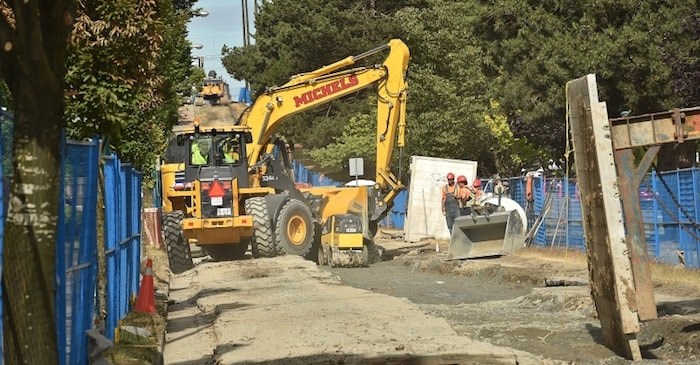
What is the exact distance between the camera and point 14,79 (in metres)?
5.96

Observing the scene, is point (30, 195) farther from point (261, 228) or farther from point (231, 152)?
point (231, 152)

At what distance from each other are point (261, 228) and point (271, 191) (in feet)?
5.73

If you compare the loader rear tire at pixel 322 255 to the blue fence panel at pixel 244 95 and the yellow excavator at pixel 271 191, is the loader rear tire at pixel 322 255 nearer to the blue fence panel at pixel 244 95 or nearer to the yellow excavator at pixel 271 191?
the yellow excavator at pixel 271 191

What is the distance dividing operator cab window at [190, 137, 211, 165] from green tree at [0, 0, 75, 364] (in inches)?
818

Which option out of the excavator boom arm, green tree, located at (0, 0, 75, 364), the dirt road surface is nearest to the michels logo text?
the excavator boom arm

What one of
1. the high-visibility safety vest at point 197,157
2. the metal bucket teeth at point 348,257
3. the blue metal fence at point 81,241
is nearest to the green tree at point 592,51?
the metal bucket teeth at point 348,257

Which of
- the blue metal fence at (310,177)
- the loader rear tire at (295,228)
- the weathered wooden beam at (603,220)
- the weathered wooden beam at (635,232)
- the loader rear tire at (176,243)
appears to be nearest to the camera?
the weathered wooden beam at (603,220)

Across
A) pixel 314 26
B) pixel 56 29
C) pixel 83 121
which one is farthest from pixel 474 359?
pixel 314 26

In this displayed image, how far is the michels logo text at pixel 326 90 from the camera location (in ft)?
95.9

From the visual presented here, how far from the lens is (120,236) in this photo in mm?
14953

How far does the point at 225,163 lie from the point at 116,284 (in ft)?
42.6

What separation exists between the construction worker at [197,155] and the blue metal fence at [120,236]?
8.16 m

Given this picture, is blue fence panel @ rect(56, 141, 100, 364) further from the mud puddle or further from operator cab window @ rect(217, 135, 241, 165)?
operator cab window @ rect(217, 135, 241, 165)

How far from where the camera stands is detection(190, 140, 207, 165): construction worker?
2673 cm
